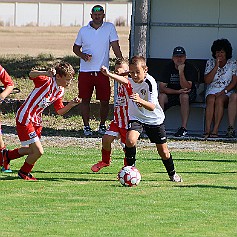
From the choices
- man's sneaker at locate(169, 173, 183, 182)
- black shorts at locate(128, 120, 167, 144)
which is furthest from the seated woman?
black shorts at locate(128, 120, 167, 144)

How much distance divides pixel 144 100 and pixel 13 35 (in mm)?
34416

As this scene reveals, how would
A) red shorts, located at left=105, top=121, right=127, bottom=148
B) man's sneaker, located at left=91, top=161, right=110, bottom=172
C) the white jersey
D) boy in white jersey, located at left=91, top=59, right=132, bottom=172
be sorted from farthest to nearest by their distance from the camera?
1. man's sneaker, located at left=91, top=161, right=110, bottom=172
2. red shorts, located at left=105, top=121, right=127, bottom=148
3. boy in white jersey, located at left=91, top=59, right=132, bottom=172
4. the white jersey

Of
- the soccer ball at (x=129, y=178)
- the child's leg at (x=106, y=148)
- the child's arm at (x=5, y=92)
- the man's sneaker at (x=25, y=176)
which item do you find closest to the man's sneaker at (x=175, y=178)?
the soccer ball at (x=129, y=178)

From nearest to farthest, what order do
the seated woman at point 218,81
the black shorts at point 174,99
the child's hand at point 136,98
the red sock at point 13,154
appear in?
1. the child's hand at point 136,98
2. the red sock at point 13,154
3. the seated woman at point 218,81
4. the black shorts at point 174,99

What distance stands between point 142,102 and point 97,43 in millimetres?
6353

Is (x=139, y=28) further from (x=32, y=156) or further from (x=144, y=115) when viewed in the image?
(x=32, y=156)

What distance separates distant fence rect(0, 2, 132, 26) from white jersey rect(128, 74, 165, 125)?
168ft

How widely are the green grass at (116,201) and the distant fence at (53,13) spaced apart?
5003 cm

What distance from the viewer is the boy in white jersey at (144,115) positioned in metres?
11.4

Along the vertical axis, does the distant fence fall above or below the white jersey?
below

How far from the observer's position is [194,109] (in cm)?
1789

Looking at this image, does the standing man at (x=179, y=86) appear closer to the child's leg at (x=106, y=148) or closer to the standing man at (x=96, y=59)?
the standing man at (x=96, y=59)

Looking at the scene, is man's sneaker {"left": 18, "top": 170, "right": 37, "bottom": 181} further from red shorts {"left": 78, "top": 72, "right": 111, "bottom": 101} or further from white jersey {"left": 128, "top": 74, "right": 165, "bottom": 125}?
red shorts {"left": 78, "top": 72, "right": 111, "bottom": 101}

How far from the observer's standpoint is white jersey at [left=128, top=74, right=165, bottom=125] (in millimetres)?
11523
